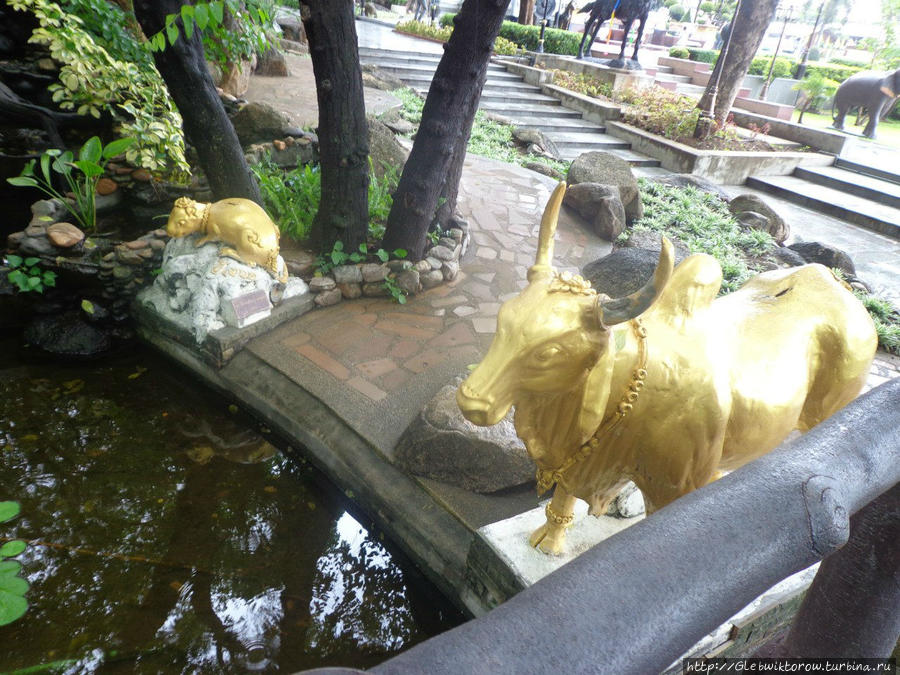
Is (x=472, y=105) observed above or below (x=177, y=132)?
above

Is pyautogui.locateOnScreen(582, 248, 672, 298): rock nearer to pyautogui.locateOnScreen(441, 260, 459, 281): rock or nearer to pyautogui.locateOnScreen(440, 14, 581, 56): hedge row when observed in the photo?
pyautogui.locateOnScreen(441, 260, 459, 281): rock

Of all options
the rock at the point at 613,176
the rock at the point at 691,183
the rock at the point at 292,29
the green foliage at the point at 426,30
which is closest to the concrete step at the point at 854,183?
the rock at the point at 691,183

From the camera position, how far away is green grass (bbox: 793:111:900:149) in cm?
1528

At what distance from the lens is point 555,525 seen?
208cm

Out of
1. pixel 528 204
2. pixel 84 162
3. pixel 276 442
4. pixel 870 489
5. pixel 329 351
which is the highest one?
pixel 870 489

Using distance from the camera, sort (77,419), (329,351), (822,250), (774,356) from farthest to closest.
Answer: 1. (822,250)
2. (329,351)
3. (77,419)
4. (774,356)

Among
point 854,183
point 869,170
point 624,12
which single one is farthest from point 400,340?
point 624,12

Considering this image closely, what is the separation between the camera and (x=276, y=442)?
3.43 m

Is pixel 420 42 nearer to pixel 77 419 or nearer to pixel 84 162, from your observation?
pixel 84 162

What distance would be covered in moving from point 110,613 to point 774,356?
2.93 m

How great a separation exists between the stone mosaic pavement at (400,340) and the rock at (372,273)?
0.58 ft

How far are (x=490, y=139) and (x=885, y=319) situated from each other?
6345 millimetres

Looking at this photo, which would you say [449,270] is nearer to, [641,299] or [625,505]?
[625,505]

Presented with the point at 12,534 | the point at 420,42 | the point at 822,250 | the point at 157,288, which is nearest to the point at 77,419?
the point at 12,534
